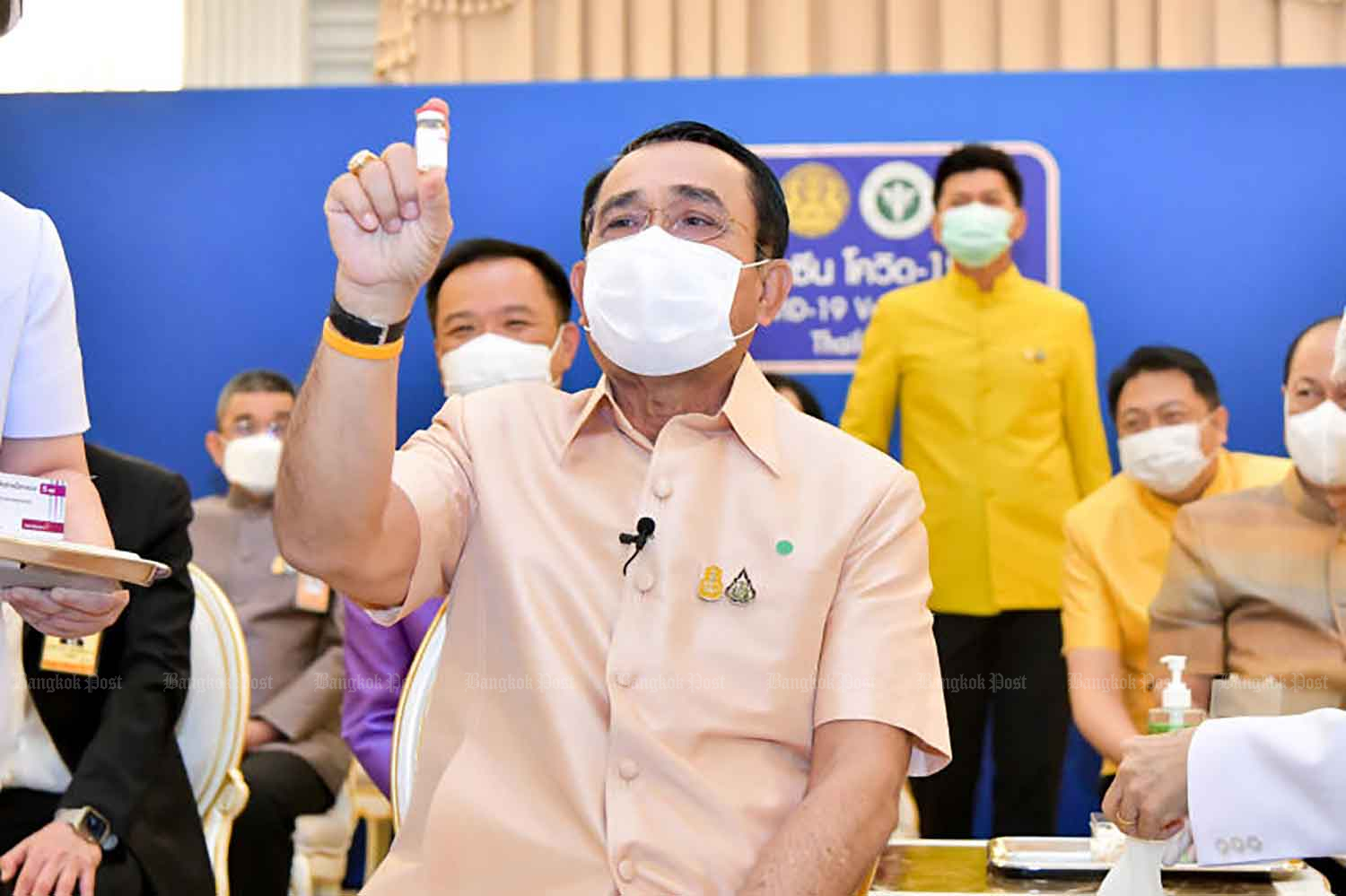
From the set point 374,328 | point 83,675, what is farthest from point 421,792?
point 83,675

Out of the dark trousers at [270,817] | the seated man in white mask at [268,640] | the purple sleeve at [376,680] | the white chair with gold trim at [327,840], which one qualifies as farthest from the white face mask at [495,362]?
the white chair with gold trim at [327,840]

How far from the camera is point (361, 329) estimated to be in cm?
163

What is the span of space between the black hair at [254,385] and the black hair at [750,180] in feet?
9.14

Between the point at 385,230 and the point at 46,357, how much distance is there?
520 mm

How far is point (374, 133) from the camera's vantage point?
520 centimetres

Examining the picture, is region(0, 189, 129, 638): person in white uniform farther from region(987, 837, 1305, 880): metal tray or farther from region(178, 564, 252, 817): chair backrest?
region(987, 837, 1305, 880): metal tray

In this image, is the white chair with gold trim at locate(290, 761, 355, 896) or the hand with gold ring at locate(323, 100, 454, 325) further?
the white chair with gold trim at locate(290, 761, 355, 896)

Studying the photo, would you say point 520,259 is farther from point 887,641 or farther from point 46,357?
point 887,641

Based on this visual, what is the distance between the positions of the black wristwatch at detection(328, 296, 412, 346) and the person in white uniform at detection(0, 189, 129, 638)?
1.44 ft

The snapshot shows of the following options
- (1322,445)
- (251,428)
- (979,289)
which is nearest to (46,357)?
(1322,445)

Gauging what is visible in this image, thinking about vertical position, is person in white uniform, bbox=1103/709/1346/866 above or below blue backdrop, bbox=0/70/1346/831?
below

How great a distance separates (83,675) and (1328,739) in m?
1.94

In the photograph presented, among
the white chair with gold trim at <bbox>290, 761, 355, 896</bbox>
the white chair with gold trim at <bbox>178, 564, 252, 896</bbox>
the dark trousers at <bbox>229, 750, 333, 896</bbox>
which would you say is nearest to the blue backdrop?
the white chair with gold trim at <bbox>290, 761, 355, 896</bbox>

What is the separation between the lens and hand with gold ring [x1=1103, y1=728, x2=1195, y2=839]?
168 cm
